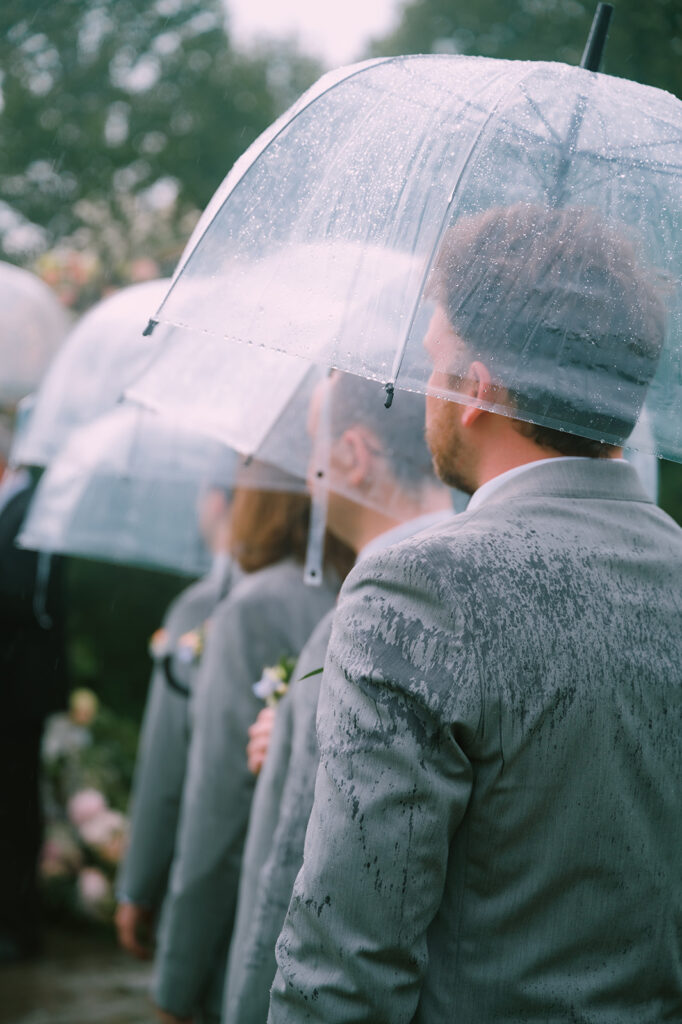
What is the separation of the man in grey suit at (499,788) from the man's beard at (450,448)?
6.6 inches

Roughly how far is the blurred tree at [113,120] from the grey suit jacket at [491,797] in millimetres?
8276

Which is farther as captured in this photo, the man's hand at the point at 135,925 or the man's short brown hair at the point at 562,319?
the man's hand at the point at 135,925

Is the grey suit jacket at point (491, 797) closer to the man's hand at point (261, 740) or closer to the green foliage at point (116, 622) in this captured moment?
the man's hand at point (261, 740)

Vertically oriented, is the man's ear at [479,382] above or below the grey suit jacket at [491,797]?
above

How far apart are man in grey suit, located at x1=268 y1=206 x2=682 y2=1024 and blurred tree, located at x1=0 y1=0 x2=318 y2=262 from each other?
8.27m

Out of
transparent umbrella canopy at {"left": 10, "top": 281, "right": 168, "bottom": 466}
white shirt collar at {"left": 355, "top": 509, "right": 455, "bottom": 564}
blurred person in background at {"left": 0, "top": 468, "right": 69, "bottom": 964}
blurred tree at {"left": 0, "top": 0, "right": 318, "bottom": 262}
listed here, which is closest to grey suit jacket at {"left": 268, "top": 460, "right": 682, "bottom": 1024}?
white shirt collar at {"left": 355, "top": 509, "right": 455, "bottom": 564}

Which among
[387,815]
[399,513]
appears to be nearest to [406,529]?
[399,513]

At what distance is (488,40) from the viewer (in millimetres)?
7301

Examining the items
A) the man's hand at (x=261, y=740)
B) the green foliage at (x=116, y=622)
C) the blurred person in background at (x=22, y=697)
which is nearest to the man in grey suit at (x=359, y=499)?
the man's hand at (x=261, y=740)

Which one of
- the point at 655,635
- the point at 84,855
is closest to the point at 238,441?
the point at 655,635

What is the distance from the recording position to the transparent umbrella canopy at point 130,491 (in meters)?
3.55

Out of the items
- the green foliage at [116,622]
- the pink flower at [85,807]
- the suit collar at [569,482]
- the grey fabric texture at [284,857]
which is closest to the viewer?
the suit collar at [569,482]

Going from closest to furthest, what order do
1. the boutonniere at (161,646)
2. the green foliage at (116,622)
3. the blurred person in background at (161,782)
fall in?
the blurred person in background at (161,782) → the boutonniere at (161,646) → the green foliage at (116,622)

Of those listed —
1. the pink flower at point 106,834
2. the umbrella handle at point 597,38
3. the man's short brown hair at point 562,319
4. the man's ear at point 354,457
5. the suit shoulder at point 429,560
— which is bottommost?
the pink flower at point 106,834
